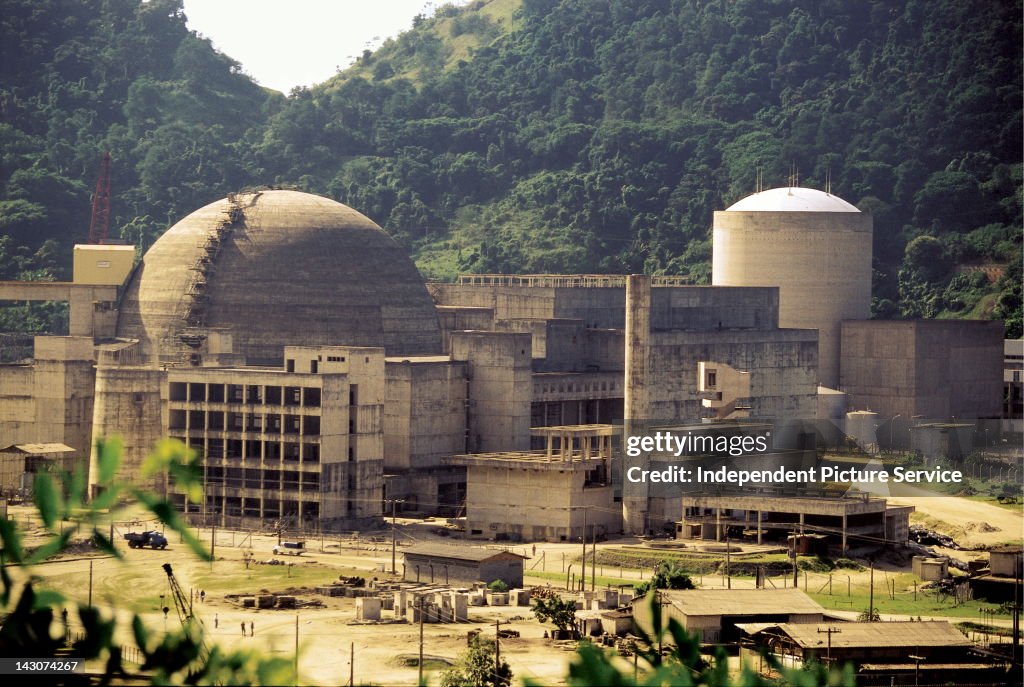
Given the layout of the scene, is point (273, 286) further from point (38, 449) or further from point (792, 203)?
point (792, 203)

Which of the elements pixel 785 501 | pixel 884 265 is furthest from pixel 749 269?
pixel 785 501

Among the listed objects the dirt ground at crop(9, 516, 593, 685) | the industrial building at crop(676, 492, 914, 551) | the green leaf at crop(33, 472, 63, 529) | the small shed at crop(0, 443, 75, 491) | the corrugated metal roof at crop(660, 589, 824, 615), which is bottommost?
the dirt ground at crop(9, 516, 593, 685)

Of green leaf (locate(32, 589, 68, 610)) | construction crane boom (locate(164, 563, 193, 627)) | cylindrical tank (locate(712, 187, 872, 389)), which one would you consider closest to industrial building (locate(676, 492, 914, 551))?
construction crane boom (locate(164, 563, 193, 627))

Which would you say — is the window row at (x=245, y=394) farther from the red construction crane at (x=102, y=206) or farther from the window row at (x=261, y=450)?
the red construction crane at (x=102, y=206)

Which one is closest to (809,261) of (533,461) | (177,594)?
(533,461)

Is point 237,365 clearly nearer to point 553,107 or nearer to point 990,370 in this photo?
point 990,370

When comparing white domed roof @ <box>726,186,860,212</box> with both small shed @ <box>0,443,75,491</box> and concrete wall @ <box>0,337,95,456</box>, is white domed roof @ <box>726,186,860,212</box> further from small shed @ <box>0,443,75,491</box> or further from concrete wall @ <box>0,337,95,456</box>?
small shed @ <box>0,443,75,491</box>

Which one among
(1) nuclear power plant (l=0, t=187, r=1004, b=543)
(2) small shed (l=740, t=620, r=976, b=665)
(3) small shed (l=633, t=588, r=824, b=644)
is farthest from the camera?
(1) nuclear power plant (l=0, t=187, r=1004, b=543)
